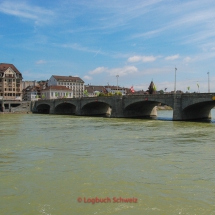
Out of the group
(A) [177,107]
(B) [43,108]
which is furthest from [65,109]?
(A) [177,107]

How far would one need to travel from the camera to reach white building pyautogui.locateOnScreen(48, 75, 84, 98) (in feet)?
496

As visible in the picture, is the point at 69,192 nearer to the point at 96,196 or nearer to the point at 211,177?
the point at 96,196

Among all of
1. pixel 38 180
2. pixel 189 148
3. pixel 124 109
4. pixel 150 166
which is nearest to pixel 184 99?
pixel 124 109

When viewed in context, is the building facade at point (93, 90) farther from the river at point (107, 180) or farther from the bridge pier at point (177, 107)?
the river at point (107, 180)

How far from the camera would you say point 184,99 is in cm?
4972

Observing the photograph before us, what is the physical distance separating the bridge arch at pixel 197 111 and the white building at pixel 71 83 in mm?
102393

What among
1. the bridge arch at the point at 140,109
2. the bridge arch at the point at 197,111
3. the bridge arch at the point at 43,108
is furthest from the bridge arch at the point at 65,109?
the bridge arch at the point at 197,111

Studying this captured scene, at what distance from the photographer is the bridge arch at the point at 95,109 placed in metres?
76.4

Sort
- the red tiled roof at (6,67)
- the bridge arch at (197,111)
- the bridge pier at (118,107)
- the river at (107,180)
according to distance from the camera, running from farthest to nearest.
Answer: the red tiled roof at (6,67)
the bridge pier at (118,107)
the bridge arch at (197,111)
the river at (107,180)

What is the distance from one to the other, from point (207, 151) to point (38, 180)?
12.8 metres

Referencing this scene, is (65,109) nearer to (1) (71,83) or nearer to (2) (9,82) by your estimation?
(2) (9,82)

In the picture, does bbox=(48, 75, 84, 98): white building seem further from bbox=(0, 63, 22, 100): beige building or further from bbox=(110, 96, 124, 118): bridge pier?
bbox=(110, 96, 124, 118): bridge pier

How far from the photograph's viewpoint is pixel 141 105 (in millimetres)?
64750

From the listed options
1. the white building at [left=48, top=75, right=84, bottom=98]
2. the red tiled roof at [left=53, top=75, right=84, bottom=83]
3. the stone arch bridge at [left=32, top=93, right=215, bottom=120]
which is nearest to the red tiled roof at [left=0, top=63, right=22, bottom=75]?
the stone arch bridge at [left=32, top=93, right=215, bottom=120]
